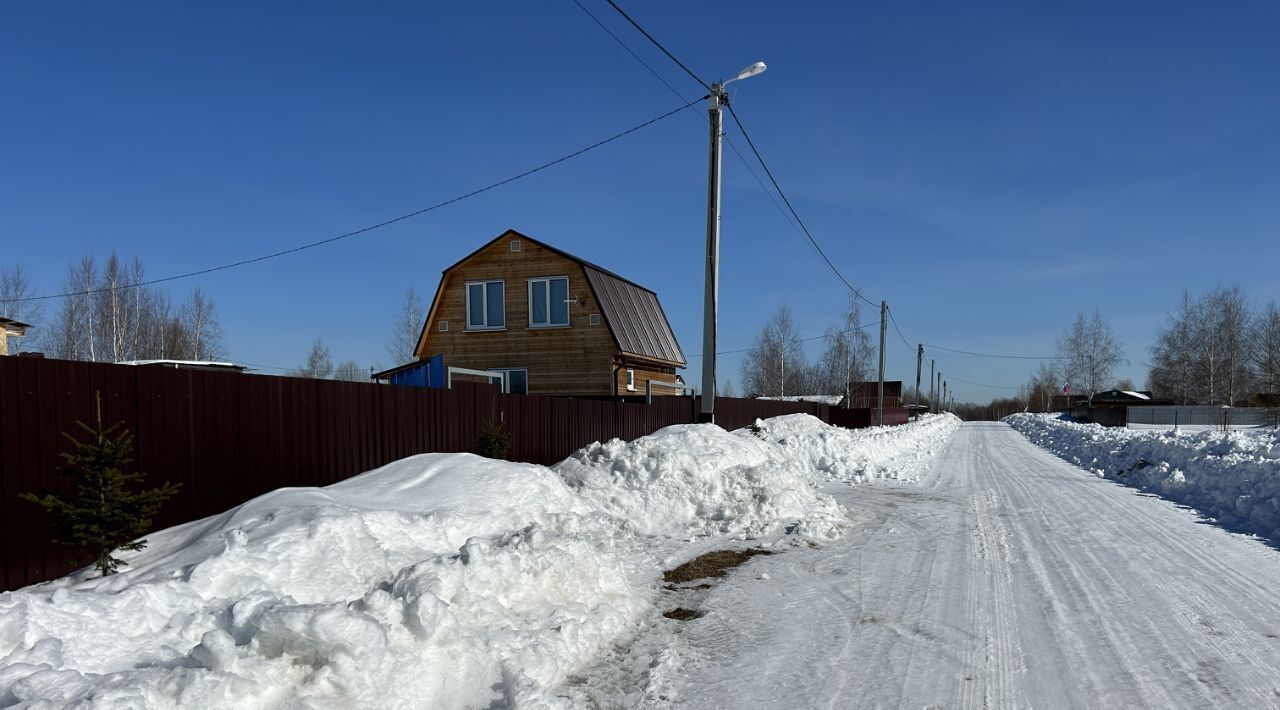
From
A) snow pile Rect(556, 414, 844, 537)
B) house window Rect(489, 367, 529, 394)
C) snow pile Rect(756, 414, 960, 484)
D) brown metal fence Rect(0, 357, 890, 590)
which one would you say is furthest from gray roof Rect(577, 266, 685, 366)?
snow pile Rect(556, 414, 844, 537)

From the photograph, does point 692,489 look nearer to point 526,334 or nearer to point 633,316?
point 526,334

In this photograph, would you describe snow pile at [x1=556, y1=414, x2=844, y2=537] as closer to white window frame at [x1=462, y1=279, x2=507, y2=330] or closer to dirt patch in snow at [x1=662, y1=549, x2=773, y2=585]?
dirt patch in snow at [x1=662, y1=549, x2=773, y2=585]

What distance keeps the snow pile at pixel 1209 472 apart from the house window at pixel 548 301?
49.6ft

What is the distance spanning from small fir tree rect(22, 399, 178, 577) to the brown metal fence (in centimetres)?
17

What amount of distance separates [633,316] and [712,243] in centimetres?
994

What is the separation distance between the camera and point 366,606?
417cm

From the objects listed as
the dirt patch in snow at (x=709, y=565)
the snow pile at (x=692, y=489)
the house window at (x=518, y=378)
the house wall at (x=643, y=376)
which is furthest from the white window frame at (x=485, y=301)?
the dirt patch in snow at (x=709, y=565)

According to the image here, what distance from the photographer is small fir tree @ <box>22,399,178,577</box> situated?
16.6 ft

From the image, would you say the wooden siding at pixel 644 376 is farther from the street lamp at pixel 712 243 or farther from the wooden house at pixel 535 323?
the street lamp at pixel 712 243

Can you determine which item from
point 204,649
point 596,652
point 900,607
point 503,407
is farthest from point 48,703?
point 503,407

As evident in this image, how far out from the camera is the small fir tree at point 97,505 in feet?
16.6

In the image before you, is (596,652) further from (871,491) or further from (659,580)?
(871,491)

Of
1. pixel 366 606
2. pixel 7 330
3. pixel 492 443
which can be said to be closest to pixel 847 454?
pixel 492 443

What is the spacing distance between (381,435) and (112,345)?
41596 millimetres
